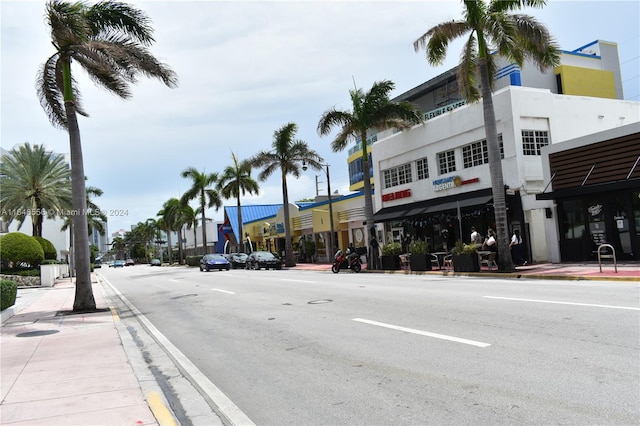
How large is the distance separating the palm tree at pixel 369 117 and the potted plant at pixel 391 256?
4.58 feet

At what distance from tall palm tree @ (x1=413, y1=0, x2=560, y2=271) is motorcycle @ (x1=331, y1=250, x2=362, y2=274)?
925 centimetres

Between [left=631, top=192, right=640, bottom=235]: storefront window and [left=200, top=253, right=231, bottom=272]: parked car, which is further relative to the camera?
[left=200, top=253, right=231, bottom=272]: parked car

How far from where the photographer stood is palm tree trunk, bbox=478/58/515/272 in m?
18.8

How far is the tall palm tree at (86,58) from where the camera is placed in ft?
46.1

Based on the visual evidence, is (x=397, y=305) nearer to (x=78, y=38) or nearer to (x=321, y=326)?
(x=321, y=326)

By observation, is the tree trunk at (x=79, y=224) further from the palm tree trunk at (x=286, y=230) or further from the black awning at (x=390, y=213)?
the palm tree trunk at (x=286, y=230)

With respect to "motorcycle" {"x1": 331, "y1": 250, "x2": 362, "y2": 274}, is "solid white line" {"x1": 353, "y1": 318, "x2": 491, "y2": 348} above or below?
below

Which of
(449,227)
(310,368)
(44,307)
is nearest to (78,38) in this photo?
(44,307)

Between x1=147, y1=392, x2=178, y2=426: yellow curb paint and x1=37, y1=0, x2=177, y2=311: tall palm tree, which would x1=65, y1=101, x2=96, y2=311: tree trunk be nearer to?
x1=37, y1=0, x2=177, y2=311: tall palm tree

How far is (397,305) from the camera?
1127cm

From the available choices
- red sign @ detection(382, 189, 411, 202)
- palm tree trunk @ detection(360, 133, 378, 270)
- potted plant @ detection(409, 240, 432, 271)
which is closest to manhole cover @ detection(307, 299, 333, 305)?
potted plant @ detection(409, 240, 432, 271)

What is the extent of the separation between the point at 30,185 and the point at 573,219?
115 ft

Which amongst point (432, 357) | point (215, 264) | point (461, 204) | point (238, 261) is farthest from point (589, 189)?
point (238, 261)

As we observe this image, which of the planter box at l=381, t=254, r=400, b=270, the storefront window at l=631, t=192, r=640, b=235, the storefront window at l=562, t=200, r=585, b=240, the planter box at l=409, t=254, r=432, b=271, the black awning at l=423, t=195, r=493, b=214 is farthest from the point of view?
the planter box at l=381, t=254, r=400, b=270
